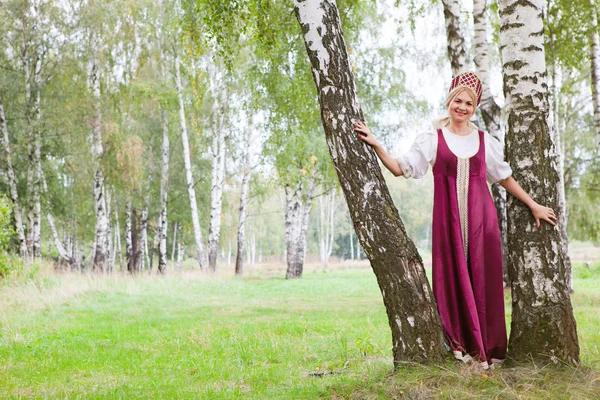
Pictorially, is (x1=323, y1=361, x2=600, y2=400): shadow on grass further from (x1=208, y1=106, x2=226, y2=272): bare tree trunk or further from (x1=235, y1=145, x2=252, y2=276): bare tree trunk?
(x1=235, y1=145, x2=252, y2=276): bare tree trunk

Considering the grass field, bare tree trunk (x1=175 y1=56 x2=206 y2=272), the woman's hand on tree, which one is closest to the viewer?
the grass field

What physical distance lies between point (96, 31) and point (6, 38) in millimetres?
2792

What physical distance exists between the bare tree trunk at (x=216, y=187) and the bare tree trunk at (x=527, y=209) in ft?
61.0

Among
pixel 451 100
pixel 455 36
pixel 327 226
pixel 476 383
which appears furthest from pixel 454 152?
pixel 327 226

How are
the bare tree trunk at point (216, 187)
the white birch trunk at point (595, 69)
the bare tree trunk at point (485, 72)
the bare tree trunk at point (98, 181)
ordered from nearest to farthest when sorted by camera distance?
the bare tree trunk at point (485, 72) < the white birch trunk at point (595, 69) < the bare tree trunk at point (98, 181) < the bare tree trunk at point (216, 187)

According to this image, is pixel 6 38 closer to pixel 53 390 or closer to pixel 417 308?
pixel 53 390

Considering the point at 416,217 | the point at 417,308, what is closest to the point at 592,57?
the point at 417,308

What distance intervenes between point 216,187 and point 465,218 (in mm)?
19099

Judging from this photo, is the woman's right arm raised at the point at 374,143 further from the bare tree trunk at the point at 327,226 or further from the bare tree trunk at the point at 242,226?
the bare tree trunk at the point at 327,226

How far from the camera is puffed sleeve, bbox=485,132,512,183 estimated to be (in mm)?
4246

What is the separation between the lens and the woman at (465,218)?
4.14 meters

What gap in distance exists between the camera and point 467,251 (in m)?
4.25

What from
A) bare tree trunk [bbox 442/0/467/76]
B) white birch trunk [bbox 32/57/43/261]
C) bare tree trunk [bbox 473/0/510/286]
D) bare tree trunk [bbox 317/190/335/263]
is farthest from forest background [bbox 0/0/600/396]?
bare tree trunk [bbox 317/190/335/263]

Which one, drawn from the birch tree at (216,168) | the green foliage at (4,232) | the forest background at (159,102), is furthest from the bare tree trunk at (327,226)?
the green foliage at (4,232)
